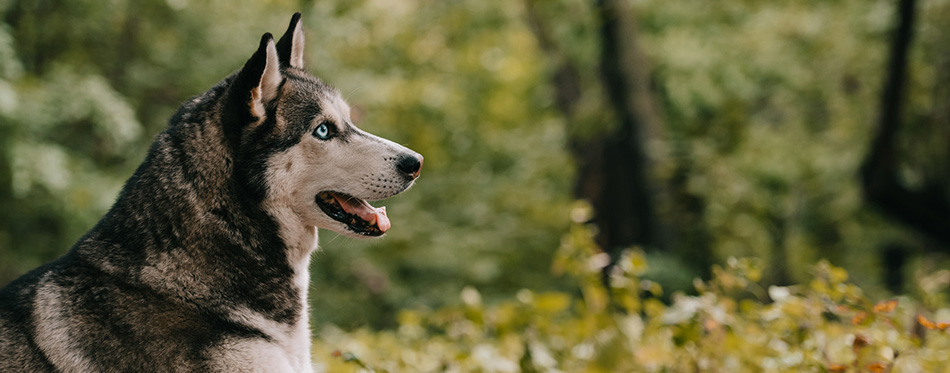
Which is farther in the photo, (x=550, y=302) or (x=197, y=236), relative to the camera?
(x=550, y=302)

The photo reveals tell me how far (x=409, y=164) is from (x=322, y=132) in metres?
0.38

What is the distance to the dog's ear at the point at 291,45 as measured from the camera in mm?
2945

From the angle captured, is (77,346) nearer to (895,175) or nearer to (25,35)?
(895,175)

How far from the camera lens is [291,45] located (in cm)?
301

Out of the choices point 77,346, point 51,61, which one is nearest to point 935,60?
point 77,346

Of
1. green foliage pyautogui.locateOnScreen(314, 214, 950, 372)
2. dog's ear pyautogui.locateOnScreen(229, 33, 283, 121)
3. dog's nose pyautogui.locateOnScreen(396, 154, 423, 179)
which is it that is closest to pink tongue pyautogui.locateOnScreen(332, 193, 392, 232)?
dog's nose pyautogui.locateOnScreen(396, 154, 423, 179)

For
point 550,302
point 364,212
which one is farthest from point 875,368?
point 364,212

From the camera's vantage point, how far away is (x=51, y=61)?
9055 millimetres

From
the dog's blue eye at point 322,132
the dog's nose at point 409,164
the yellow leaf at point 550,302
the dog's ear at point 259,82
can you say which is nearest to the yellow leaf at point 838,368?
the yellow leaf at point 550,302

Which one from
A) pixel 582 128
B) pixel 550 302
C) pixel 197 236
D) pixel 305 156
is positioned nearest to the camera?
pixel 197 236

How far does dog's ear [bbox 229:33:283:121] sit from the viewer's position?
2.54 meters

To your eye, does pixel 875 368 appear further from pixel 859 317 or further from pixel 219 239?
pixel 219 239

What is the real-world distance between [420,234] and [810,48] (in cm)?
675

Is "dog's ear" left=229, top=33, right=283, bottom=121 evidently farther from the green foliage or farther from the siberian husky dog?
A: the green foliage
